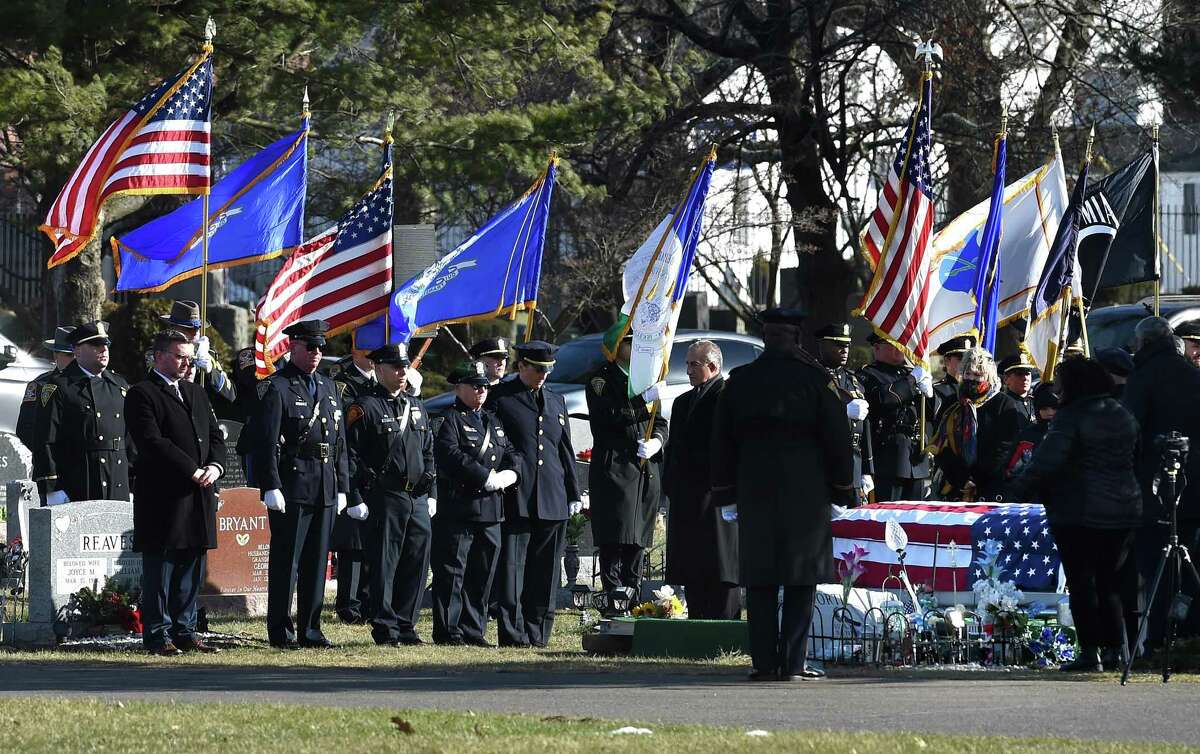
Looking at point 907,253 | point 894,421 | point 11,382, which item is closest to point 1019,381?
point 894,421

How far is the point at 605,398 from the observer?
13977 millimetres

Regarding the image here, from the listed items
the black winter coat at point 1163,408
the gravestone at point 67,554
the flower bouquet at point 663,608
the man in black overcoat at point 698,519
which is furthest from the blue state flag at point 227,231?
the black winter coat at point 1163,408

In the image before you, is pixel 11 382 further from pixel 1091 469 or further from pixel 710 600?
pixel 1091 469

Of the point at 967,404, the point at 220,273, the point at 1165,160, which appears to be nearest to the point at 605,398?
the point at 967,404

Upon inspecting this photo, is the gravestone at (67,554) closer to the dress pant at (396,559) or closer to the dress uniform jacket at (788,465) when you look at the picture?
the dress pant at (396,559)

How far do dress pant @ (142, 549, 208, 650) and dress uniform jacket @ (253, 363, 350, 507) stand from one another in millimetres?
677

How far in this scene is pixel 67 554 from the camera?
13.1 metres

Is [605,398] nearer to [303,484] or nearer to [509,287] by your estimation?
[509,287]

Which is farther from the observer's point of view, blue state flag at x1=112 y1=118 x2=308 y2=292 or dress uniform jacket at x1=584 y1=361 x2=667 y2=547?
blue state flag at x1=112 y1=118 x2=308 y2=292

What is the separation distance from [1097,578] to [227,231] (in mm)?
7156

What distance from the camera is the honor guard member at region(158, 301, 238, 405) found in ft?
41.7

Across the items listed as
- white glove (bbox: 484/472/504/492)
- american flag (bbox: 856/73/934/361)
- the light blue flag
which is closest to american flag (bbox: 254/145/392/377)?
the light blue flag

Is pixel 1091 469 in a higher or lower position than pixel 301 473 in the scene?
lower

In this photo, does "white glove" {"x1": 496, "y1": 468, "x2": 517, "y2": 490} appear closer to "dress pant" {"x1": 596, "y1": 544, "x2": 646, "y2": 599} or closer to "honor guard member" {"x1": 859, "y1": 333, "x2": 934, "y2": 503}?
"dress pant" {"x1": 596, "y1": 544, "x2": 646, "y2": 599}
